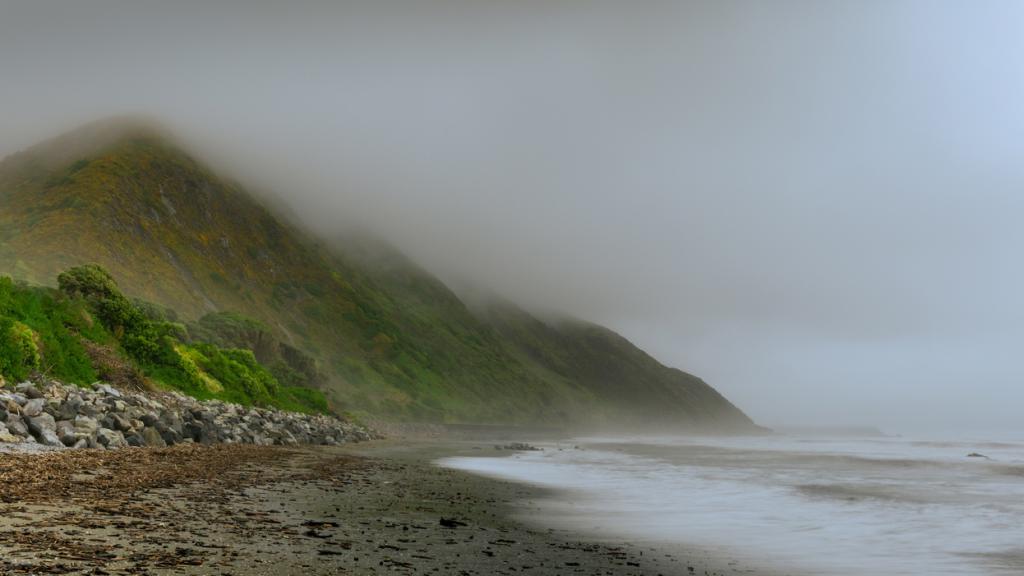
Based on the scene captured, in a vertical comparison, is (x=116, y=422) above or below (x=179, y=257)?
below

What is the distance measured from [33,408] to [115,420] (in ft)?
13.5

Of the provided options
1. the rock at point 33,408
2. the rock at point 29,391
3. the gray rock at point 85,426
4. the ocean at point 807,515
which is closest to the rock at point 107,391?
the rock at point 29,391

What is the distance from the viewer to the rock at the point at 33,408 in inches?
823

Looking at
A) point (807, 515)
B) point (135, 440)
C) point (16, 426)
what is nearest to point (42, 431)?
point (16, 426)

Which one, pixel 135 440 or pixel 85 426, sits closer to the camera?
pixel 85 426

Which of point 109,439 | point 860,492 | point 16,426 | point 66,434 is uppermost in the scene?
point 16,426

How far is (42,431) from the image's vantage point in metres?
20.2

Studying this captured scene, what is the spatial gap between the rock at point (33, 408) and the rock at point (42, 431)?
1.16 ft

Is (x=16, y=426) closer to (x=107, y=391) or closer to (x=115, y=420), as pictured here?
(x=115, y=420)

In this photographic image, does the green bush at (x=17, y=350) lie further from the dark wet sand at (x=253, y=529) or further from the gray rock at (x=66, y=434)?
the dark wet sand at (x=253, y=529)

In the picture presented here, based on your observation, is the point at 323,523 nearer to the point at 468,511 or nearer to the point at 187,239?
the point at 468,511

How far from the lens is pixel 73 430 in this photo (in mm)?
21719

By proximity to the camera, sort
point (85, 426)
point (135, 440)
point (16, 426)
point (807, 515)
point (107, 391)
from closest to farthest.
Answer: point (16, 426)
point (807, 515)
point (85, 426)
point (135, 440)
point (107, 391)

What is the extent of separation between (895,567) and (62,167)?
631 feet
